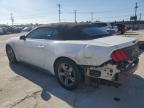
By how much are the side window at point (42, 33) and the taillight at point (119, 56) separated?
1.91 metres

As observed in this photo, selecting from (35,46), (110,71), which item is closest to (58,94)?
(110,71)

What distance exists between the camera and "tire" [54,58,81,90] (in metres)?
4.05

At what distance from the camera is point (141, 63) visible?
263 inches

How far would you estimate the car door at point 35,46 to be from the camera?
16.2ft

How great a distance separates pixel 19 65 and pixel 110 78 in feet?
12.5

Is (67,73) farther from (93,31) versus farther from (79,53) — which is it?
(93,31)

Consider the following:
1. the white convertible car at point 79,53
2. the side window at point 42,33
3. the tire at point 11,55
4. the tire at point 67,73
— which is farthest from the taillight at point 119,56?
the tire at point 11,55

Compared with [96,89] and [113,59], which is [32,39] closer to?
[96,89]

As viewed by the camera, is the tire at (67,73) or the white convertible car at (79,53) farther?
the tire at (67,73)

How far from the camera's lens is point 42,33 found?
5.19m

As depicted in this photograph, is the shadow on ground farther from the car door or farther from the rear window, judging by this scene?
the rear window

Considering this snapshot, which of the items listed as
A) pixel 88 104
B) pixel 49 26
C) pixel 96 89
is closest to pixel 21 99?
pixel 88 104

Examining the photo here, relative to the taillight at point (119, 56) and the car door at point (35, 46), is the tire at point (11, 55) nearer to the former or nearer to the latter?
the car door at point (35, 46)

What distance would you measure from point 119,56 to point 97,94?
110cm
